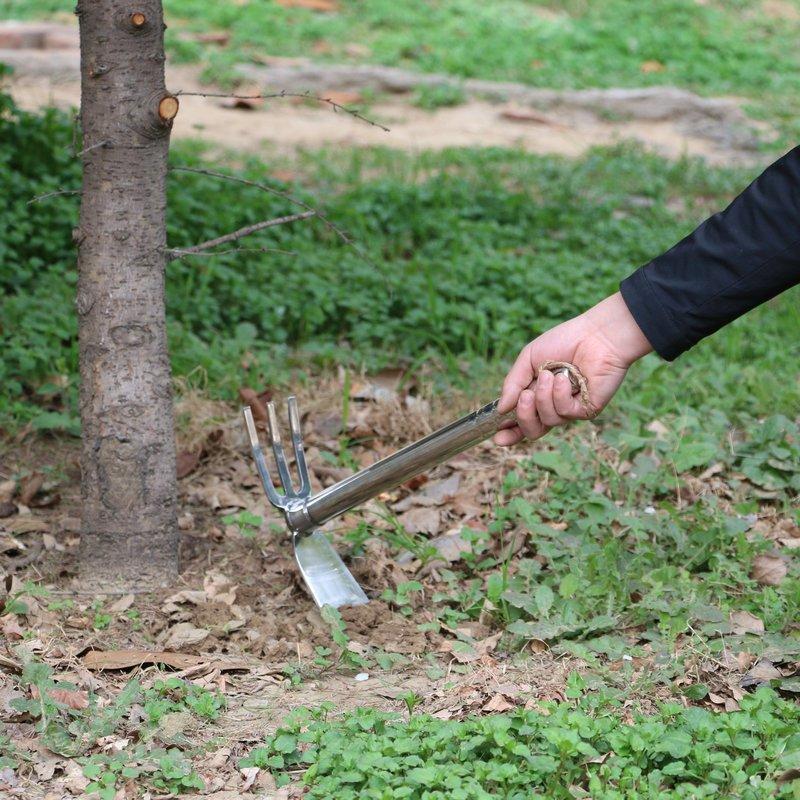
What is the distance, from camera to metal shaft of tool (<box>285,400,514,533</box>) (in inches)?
104

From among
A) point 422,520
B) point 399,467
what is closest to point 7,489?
point 422,520

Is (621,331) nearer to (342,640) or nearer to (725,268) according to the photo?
(725,268)

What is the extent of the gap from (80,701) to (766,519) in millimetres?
2063

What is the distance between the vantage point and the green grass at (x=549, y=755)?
2.11 metres

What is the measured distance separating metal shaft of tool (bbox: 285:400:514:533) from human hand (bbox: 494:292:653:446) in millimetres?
90

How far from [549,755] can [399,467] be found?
0.85m

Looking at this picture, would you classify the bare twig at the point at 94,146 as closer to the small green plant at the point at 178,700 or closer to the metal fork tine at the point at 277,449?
the metal fork tine at the point at 277,449

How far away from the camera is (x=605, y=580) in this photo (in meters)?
2.88

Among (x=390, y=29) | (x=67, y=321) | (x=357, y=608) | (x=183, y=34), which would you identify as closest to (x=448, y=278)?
(x=67, y=321)

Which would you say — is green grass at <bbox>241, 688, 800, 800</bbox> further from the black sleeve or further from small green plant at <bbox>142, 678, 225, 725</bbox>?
the black sleeve

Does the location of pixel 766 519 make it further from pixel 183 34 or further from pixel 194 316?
pixel 183 34

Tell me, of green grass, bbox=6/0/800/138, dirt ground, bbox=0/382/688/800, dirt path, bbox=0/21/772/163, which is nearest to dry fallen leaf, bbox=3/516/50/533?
dirt ground, bbox=0/382/688/800

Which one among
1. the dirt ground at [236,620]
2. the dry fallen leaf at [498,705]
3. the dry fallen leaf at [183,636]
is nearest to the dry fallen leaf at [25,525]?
the dirt ground at [236,620]

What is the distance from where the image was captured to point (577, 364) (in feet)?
8.03
